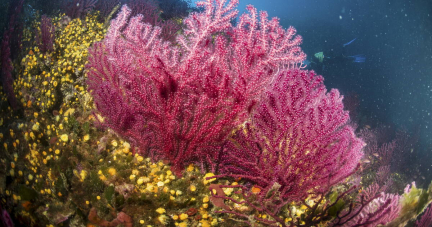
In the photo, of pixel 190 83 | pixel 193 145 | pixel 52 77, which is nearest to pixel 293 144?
pixel 193 145

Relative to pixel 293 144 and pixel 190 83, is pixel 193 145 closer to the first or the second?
pixel 190 83

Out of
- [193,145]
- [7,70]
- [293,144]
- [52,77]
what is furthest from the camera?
[52,77]

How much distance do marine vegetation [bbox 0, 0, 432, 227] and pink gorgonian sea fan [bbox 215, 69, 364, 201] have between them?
1cm

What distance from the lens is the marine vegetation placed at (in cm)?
206

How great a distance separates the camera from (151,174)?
223 centimetres

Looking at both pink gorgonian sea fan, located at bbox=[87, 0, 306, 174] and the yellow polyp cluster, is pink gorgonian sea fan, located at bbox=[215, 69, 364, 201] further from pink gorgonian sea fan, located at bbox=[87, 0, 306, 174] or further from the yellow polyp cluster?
the yellow polyp cluster

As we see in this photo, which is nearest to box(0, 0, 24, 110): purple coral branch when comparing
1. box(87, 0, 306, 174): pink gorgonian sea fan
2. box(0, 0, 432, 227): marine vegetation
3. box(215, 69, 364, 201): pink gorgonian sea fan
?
box(0, 0, 432, 227): marine vegetation

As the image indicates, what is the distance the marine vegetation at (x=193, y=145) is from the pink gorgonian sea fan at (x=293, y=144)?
1 cm

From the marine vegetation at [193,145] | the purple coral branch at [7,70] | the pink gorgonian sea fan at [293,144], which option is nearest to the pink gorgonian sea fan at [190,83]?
the marine vegetation at [193,145]

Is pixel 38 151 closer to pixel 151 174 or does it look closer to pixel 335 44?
pixel 151 174

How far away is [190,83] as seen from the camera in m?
2.30

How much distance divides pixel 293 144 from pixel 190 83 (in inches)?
51.5

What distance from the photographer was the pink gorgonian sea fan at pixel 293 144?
230cm

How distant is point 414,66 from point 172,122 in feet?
122
